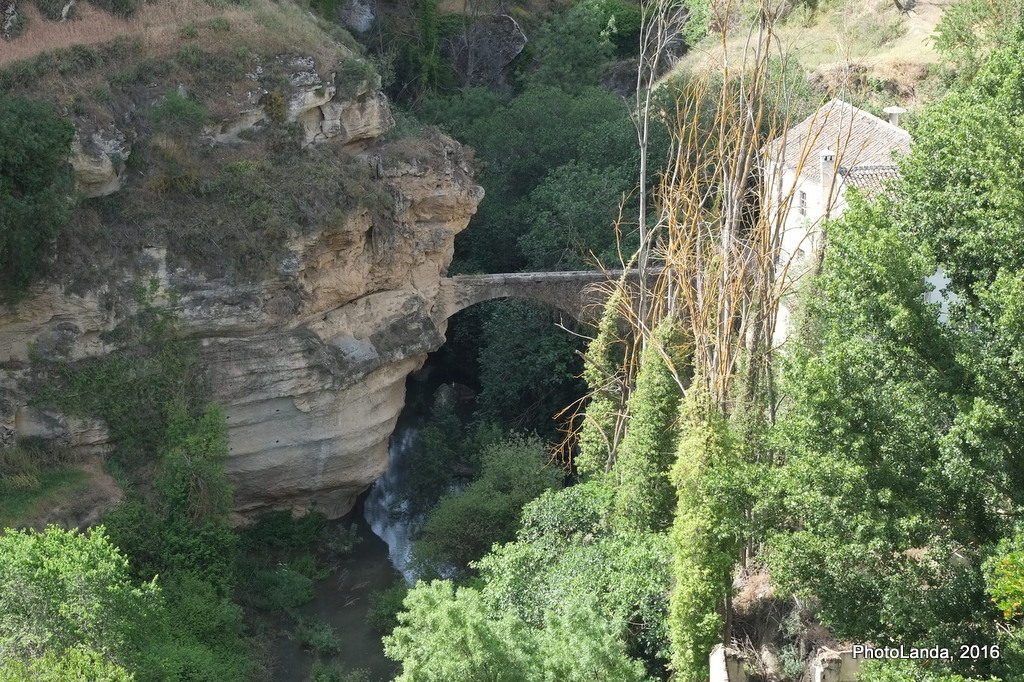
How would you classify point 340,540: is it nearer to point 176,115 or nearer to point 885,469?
point 176,115

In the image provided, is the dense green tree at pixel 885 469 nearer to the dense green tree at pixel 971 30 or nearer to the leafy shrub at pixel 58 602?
the leafy shrub at pixel 58 602

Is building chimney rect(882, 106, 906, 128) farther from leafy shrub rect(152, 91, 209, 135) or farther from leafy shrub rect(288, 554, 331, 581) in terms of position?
leafy shrub rect(288, 554, 331, 581)

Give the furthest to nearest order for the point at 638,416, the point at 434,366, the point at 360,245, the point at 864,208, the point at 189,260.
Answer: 1. the point at 434,366
2. the point at 360,245
3. the point at 189,260
4. the point at 638,416
5. the point at 864,208

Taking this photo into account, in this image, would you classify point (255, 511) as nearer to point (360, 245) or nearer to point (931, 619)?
point (360, 245)

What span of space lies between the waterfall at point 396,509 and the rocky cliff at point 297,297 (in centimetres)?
133

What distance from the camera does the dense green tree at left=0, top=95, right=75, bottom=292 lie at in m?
19.3

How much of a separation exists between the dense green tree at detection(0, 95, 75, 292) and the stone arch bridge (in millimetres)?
9420

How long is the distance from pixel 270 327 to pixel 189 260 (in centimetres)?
220

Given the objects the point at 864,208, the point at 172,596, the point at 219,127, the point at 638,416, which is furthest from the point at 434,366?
the point at 864,208

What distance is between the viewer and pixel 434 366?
106ft

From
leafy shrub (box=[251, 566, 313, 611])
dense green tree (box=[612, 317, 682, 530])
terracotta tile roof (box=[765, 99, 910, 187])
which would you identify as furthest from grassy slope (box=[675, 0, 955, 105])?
leafy shrub (box=[251, 566, 313, 611])

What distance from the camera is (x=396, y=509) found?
27.2 meters

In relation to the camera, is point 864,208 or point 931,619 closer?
point 931,619

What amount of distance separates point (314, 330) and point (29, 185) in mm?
6454
